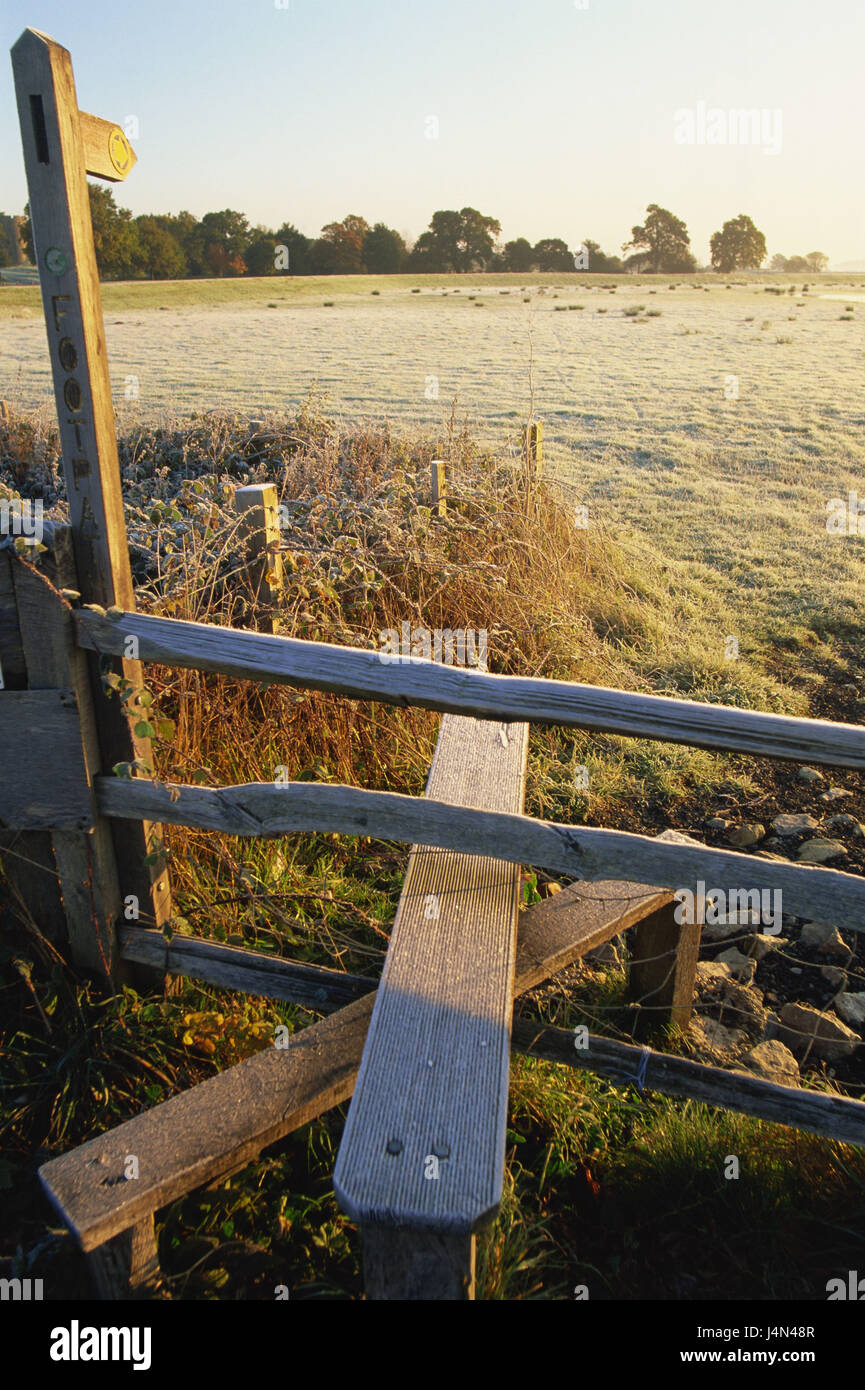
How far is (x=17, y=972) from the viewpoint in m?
2.69

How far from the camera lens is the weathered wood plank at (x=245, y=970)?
249cm

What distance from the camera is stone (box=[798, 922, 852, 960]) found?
11.4 ft

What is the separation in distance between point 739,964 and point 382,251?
55.5m

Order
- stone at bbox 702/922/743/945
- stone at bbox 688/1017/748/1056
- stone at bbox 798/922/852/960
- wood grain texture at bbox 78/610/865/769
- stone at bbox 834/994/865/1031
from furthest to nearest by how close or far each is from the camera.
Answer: stone at bbox 702/922/743/945, stone at bbox 798/922/852/960, stone at bbox 834/994/865/1031, stone at bbox 688/1017/748/1056, wood grain texture at bbox 78/610/865/769

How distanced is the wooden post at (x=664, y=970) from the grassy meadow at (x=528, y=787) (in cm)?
13

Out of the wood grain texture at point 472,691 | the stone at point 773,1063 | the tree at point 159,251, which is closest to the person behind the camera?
the wood grain texture at point 472,691

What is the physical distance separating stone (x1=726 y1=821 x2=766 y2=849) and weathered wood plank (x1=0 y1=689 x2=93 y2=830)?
296cm

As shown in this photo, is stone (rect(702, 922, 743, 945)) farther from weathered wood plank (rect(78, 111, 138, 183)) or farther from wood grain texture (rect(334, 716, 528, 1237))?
weathered wood plank (rect(78, 111, 138, 183))

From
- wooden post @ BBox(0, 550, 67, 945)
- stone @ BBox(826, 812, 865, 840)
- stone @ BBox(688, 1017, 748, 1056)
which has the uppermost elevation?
wooden post @ BBox(0, 550, 67, 945)

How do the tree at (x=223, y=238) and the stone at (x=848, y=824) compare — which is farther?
the tree at (x=223, y=238)

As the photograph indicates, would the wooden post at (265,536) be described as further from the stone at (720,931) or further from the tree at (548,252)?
the tree at (548,252)

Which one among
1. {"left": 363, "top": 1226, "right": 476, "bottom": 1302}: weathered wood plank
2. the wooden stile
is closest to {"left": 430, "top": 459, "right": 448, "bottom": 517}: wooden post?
the wooden stile

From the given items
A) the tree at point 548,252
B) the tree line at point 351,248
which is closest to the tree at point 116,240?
the tree line at point 351,248

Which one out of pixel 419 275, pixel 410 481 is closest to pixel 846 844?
pixel 410 481
